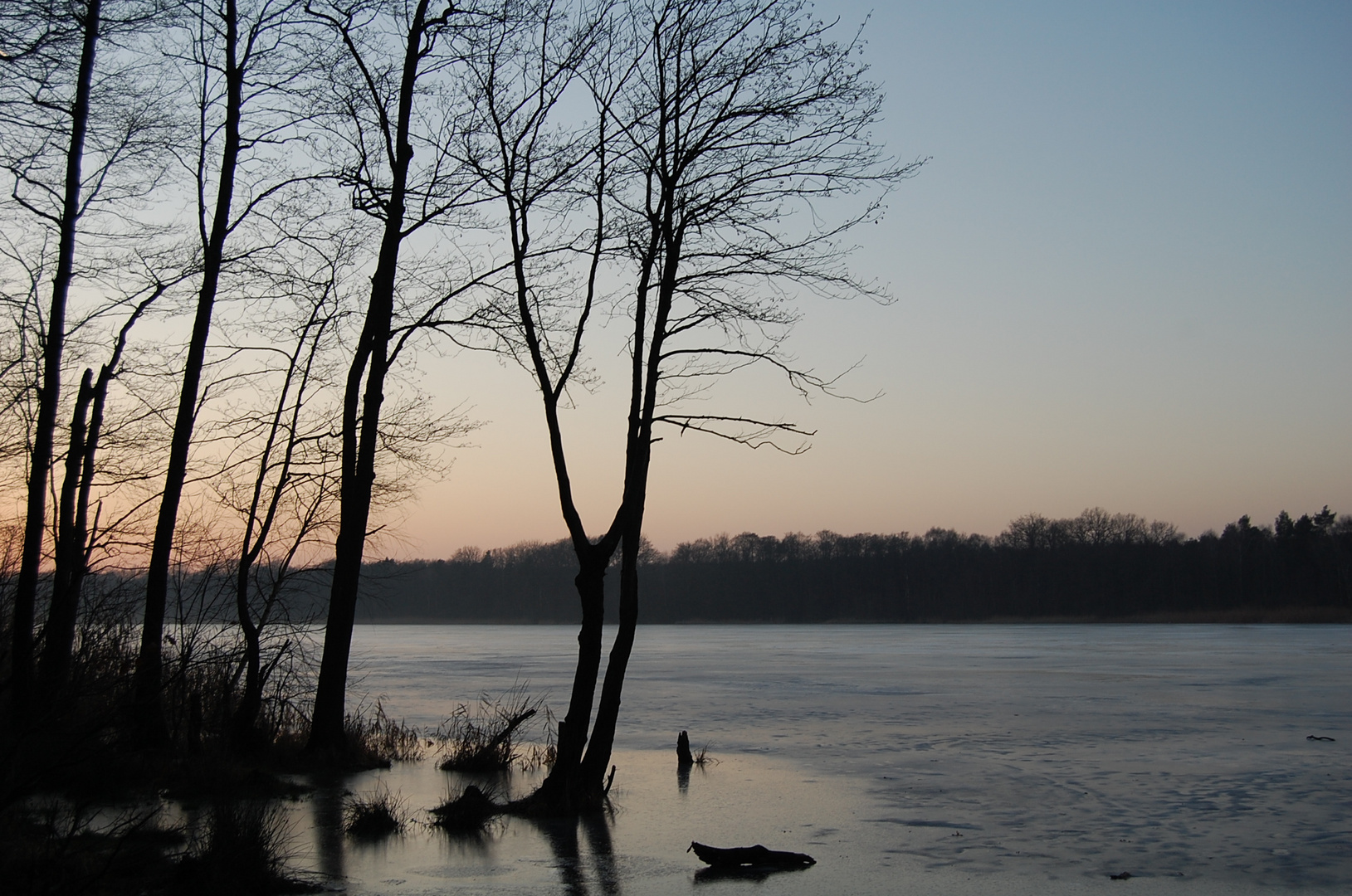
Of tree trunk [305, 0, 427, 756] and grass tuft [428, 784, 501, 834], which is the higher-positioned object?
tree trunk [305, 0, 427, 756]

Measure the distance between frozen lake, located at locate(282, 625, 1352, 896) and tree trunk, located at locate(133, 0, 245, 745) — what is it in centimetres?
265

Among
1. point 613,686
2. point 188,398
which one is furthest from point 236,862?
point 188,398

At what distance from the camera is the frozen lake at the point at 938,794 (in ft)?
31.7

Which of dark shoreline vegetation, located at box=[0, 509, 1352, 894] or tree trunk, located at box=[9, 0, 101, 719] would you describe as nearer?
dark shoreline vegetation, located at box=[0, 509, 1352, 894]

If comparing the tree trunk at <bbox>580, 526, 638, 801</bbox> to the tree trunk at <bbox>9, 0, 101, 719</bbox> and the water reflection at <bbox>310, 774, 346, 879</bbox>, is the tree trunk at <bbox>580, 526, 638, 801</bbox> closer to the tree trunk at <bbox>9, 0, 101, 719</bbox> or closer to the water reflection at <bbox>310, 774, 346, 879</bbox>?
the water reflection at <bbox>310, 774, 346, 879</bbox>

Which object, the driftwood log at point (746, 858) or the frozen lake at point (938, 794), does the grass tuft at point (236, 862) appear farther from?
the driftwood log at point (746, 858)

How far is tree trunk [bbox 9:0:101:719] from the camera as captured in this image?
32.1ft

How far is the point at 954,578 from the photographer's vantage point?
133m

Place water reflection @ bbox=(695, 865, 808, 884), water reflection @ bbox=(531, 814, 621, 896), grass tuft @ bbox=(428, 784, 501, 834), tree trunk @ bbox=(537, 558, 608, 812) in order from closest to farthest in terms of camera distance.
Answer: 1. water reflection @ bbox=(531, 814, 621, 896)
2. water reflection @ bbox=(695, 865, 808, 884)
3. grass tuft @ bbox=(428, 784, 501, 834)
4. tree trunk @ bbox=(537, 558, 608, 812)

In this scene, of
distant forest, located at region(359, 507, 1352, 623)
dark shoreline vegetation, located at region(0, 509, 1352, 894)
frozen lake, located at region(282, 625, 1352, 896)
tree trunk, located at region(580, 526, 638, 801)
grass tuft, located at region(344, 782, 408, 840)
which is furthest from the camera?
distant forest, located at region(359, 507, 1352, 623)

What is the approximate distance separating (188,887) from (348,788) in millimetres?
6447

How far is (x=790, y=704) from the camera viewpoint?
28828 mm

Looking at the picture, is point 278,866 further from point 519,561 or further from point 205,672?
point 519,561

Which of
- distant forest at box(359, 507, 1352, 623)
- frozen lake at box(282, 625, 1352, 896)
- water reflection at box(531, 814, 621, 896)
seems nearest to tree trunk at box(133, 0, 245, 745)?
frozen lake at box(282, 625, 1352, 896)
